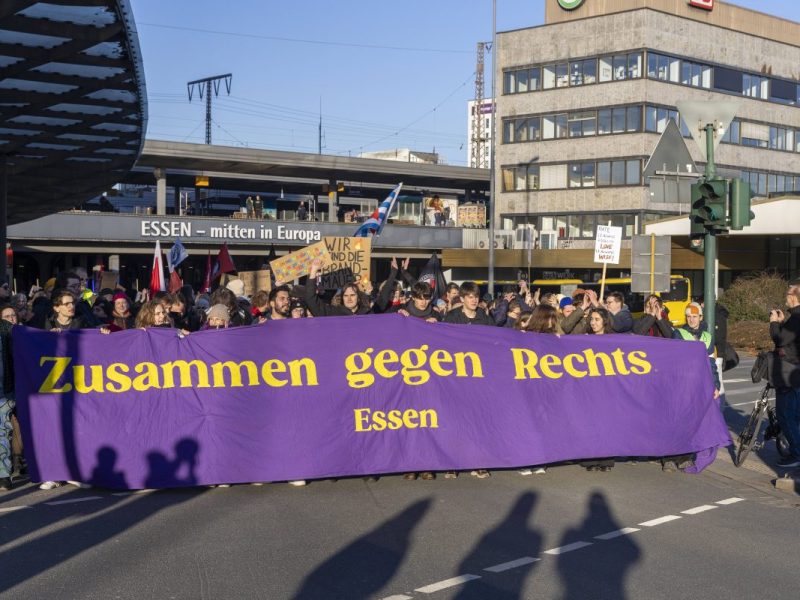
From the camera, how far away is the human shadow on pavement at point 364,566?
241 inches

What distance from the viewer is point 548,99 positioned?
52594mm

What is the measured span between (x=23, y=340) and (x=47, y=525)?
84.8 inches

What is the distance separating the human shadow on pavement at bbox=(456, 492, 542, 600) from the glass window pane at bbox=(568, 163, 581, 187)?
4501 centimetres

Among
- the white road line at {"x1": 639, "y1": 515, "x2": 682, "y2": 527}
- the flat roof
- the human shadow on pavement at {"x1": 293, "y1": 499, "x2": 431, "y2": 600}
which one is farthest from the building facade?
the human shadow on pavement at {"x1": 293, "y1": 499, "x2": 431, "y2": 600}

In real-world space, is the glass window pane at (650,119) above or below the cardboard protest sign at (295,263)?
above

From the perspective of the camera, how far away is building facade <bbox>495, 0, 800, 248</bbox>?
50.1 metres

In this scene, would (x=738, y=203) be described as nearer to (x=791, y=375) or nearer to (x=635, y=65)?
(x=791, y=375)

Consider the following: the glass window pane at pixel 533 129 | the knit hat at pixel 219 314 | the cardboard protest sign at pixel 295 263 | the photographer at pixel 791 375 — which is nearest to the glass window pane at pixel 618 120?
the glass window pane at pixel 533 129

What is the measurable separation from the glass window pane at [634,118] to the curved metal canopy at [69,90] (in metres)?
31.2

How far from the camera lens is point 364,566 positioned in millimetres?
6676

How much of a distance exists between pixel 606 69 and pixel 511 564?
46.6 metres

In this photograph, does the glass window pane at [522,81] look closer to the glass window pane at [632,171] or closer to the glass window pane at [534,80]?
the glass window pane at [534,80]

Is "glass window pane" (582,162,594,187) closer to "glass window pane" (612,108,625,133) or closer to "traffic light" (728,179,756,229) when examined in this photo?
"glass window pane" (612,108,625,133)

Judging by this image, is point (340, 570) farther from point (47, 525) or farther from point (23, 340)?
point (23, 340)
